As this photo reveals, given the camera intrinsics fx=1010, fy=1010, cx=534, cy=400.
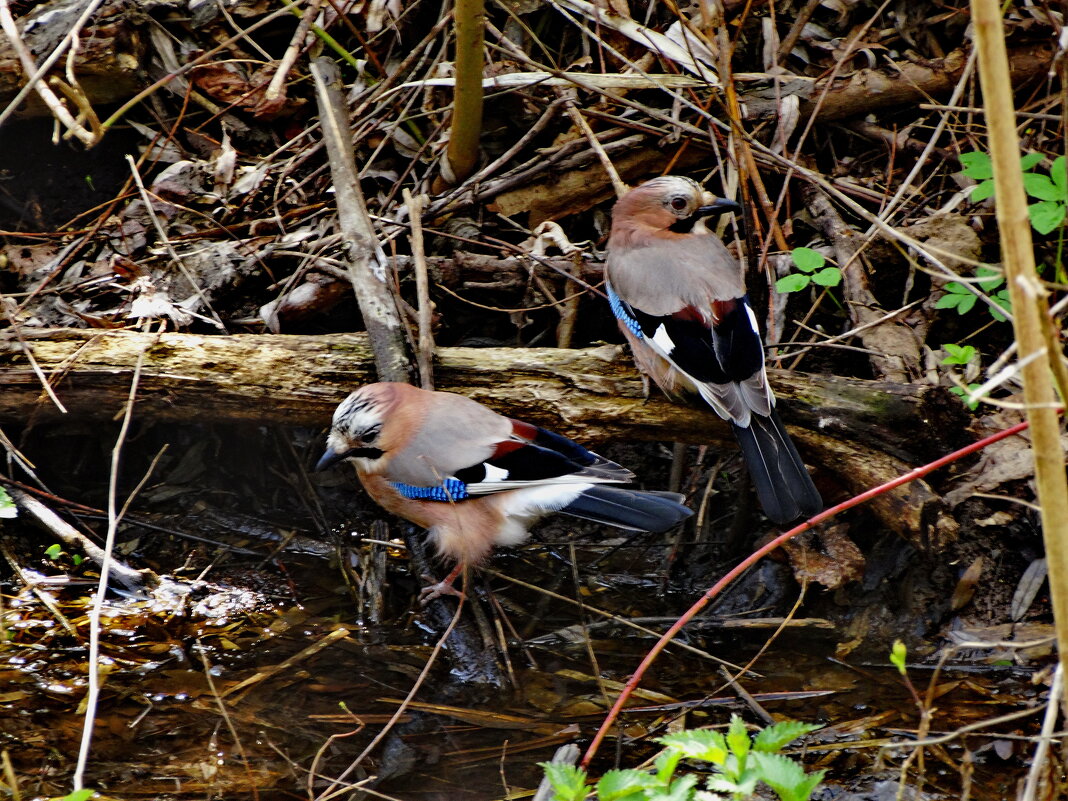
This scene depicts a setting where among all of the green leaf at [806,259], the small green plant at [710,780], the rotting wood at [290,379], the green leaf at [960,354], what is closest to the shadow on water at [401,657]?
the small green plant at [710,780]

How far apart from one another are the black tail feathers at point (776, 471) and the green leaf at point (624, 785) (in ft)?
4.90

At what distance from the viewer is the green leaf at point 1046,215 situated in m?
3.74

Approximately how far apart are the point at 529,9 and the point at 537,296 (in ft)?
5.97

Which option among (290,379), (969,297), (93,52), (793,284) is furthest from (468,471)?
(93,52)

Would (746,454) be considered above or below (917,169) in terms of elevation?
below

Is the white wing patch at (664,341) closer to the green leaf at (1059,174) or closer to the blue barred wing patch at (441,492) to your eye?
the blue barred wing patch at (441,492)

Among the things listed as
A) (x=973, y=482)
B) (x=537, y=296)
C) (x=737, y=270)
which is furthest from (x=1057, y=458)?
(x=537, y=296)

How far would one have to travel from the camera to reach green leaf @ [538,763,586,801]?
2350mm

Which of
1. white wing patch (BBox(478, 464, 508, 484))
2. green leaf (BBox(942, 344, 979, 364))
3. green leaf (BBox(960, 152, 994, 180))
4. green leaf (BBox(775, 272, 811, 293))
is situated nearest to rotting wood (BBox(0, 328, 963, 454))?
white wing patch (BBox(478, 464, 508, 484))

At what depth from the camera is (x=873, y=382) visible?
151 inches

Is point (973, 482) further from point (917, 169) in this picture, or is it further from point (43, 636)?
point (43, 636)

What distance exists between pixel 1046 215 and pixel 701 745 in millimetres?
2586

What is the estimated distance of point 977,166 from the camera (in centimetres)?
402

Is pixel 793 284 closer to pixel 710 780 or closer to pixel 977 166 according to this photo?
pixel 977 166
